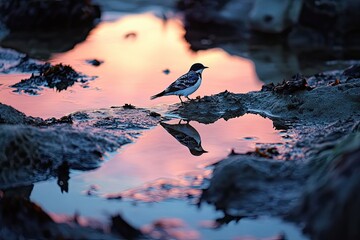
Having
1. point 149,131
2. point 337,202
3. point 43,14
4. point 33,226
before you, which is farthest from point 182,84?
point 43,14

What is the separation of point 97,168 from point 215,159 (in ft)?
3.71

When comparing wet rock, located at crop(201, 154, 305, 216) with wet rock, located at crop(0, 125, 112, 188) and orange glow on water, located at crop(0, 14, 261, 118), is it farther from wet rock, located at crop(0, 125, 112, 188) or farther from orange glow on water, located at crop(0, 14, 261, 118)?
orange glow on water, located at crop(0, 14, 261, 118)

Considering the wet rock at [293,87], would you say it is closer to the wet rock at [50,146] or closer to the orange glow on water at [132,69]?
the orange glow on water at [132,69]

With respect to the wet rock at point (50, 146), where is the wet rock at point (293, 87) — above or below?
below

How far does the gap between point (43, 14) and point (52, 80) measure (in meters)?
4.28

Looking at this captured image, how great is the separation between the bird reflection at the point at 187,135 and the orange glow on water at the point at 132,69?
38.9 inches

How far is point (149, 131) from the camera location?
25.2ft

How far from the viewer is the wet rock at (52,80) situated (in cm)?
952

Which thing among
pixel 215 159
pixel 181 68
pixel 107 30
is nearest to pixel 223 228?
pixel 215 159

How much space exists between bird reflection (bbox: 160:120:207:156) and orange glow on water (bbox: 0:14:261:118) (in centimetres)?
99

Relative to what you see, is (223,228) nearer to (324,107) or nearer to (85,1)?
(324,107)

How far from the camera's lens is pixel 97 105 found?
8.71 metres

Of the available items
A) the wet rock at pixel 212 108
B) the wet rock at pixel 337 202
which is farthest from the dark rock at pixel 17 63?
the wet rock at pixel 337 202

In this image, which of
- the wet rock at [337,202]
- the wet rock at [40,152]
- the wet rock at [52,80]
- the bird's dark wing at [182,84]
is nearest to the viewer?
the wet rock at [337,202]
